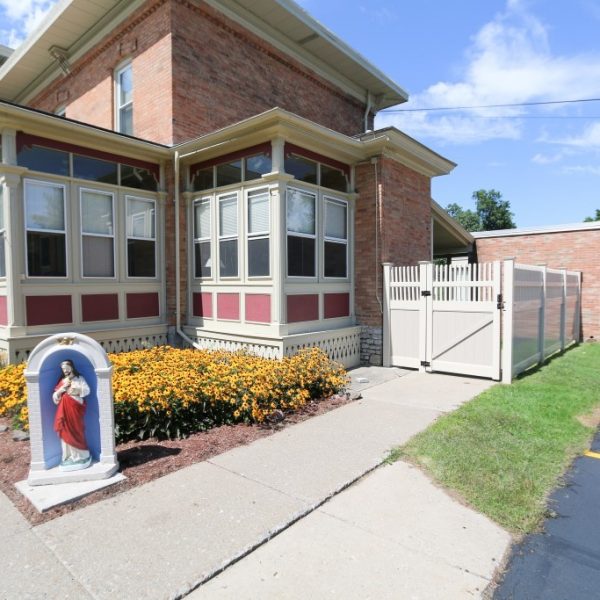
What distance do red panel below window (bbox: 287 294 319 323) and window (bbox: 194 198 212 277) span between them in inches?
80.5

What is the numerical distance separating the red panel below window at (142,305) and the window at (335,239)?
370 cm

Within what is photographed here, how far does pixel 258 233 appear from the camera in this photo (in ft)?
27.2

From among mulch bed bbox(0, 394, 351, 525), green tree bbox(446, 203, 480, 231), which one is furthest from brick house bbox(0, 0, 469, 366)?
green tree bbox(446, 203, 480, 231)

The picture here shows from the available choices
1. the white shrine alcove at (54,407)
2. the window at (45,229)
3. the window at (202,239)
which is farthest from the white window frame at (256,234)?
the white shrine alcove at (54,407)

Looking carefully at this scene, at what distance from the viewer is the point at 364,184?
9.43m

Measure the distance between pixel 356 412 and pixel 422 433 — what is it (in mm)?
1167

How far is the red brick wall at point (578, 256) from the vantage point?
13.6 m

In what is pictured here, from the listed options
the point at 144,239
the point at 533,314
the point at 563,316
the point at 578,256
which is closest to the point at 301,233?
the point at 144,239

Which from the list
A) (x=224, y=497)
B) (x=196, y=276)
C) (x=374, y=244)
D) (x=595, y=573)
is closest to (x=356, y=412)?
(x=224, y=497)

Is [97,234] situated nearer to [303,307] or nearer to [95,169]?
[95,169]

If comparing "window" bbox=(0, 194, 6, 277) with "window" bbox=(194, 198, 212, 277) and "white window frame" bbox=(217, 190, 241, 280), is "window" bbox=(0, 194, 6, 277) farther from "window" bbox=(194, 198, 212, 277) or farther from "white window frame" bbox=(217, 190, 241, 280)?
"white window frame" bbox=(217, 190, 241, 280)

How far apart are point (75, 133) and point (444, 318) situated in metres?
7.62

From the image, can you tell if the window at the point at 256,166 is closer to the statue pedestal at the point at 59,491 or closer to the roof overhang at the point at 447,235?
the roof overhang at the point at 447,235

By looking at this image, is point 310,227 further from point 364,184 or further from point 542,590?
point 542,590
